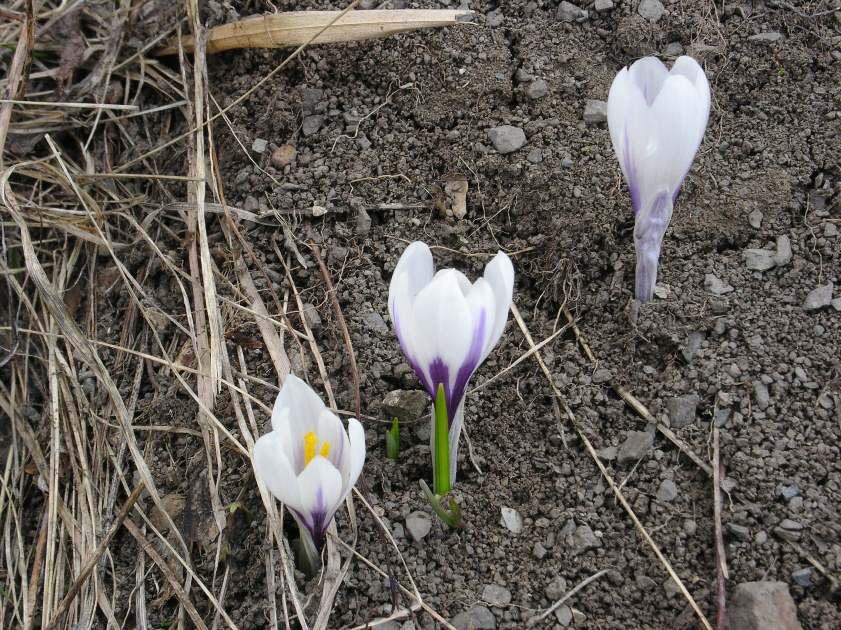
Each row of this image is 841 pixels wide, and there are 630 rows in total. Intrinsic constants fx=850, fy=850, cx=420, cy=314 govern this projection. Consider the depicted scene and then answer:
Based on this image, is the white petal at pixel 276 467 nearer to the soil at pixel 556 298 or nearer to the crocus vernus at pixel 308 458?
the crocus vernus at pixel 308 458

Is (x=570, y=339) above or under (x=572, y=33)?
under

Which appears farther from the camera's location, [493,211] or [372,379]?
[493,211]

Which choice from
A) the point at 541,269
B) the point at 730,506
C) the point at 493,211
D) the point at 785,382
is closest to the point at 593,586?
the point at 730,506

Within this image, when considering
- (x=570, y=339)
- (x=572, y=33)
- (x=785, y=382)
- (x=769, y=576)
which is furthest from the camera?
(x=572, y=33)

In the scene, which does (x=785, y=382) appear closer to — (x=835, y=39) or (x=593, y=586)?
(x=593, y=586)

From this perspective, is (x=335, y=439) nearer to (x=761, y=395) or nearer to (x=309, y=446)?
(x=309, y=446)

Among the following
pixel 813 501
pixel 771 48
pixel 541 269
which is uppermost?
pixel 771 48
